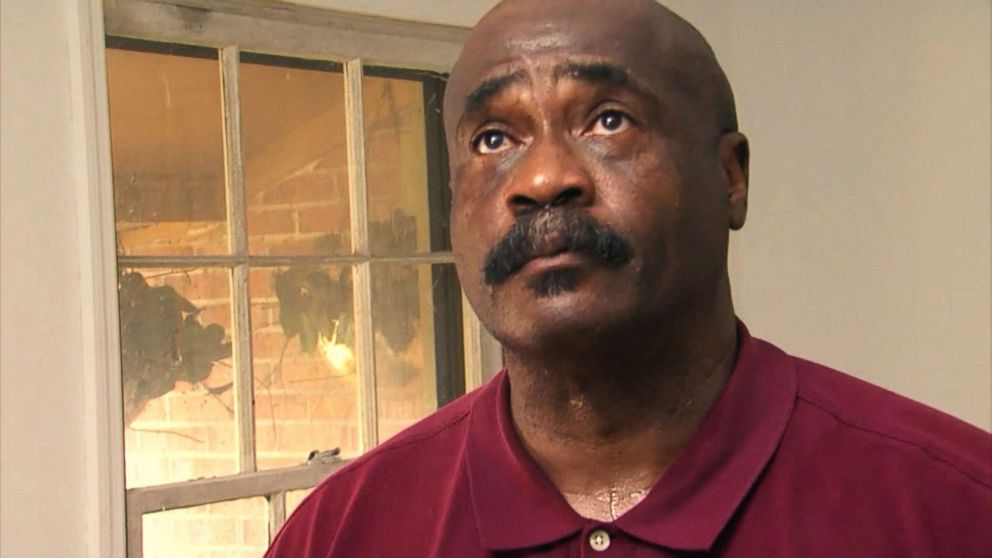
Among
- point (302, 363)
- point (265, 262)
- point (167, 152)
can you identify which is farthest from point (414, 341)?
point (167, 152)

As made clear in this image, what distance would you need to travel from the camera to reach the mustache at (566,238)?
91 centimetres

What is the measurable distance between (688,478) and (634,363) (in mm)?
99

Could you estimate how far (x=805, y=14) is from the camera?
8.21 feet

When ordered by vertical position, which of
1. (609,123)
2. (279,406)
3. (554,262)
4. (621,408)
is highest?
(609,123)

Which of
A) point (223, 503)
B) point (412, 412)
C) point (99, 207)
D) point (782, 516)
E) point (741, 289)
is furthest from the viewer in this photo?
point (741, 289)

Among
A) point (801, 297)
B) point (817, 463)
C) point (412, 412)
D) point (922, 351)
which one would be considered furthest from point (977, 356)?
point (817, 463)

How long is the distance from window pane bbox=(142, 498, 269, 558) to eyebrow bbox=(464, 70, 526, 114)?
1.13 metres

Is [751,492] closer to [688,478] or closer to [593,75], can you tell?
[688,478]

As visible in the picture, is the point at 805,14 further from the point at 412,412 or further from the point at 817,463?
the point at 817,463

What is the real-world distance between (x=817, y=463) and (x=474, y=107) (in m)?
0.39

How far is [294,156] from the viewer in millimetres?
2074

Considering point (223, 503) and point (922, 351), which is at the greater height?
point (922, 351)

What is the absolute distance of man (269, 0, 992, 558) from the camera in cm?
91

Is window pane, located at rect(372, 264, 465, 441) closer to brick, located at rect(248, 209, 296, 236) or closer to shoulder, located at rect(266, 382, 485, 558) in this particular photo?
brick, located at rect(248, 209, 296, 236)
